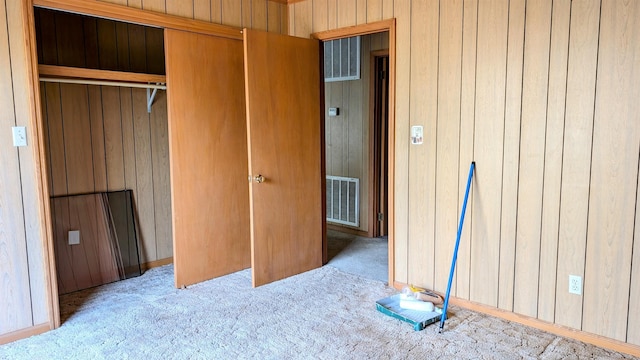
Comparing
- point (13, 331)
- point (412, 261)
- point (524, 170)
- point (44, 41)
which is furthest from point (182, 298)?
point (524, 170)

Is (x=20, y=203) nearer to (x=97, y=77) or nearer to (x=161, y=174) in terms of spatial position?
(x=97, y=77)

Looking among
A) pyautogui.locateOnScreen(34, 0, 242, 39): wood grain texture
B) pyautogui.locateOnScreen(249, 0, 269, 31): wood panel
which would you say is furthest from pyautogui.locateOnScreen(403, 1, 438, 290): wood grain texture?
pyautogui.locateOnScreen(34, 0, 242, 39): wood grain texture

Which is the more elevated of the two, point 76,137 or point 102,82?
point 102,82

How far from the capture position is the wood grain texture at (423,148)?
309cm

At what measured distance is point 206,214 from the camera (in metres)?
3.59

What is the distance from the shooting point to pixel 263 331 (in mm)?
2738

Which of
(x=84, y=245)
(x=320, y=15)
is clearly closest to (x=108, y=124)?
(x=84, y=245)

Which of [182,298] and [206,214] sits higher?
[206,214]

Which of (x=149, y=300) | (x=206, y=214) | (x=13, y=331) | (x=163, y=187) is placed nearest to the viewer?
(x=13, y=331)

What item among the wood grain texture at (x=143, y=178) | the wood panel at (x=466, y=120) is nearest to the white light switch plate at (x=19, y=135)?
the wood grain texture at (x=143, y=178)

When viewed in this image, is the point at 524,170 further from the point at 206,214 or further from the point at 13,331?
the point at 13,331

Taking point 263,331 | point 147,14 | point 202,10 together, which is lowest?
point 263,331

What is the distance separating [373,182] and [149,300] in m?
2.71

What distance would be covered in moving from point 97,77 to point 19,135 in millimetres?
755
